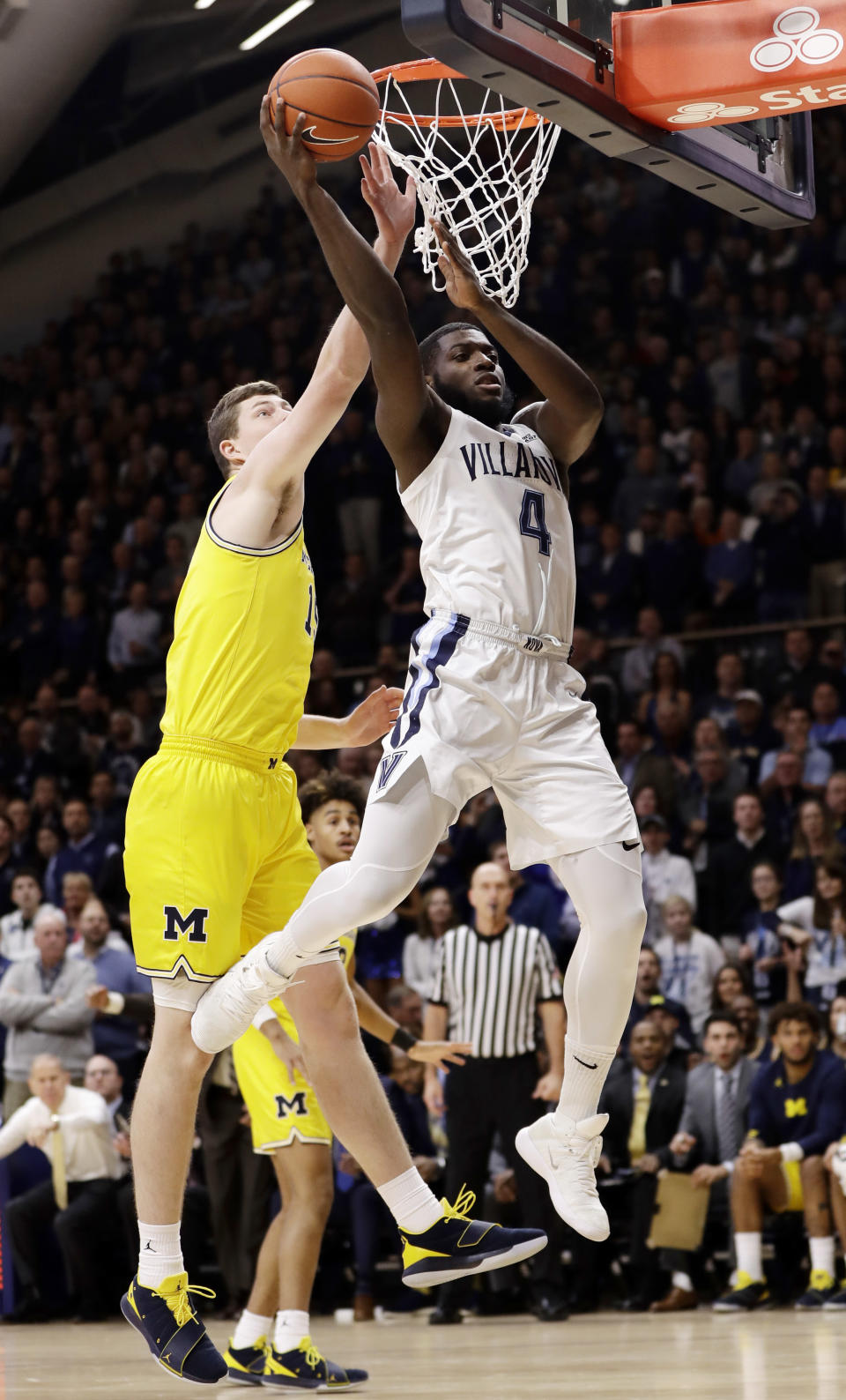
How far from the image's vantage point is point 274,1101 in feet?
22.6

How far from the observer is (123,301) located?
20.2 m

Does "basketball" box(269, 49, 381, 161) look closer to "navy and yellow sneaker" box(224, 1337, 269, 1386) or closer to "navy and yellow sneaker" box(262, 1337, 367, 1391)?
"navy and yellow sneaker" box(262, 1337, 367, 1391)

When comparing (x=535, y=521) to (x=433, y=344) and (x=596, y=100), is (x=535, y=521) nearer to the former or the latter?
(x=433, y=344)

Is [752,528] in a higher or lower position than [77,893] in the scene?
higher

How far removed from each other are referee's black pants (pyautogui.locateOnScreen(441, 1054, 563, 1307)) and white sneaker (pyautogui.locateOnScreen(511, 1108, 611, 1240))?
15.2 ft

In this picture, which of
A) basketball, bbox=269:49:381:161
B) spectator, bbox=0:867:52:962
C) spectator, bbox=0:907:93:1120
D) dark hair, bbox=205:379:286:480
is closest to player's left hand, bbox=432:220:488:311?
basketball, bbox=269:49:381:161

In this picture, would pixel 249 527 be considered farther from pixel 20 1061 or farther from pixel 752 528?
pixel 752 528

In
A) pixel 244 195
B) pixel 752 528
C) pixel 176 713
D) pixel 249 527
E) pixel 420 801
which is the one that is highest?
pixel 244 195

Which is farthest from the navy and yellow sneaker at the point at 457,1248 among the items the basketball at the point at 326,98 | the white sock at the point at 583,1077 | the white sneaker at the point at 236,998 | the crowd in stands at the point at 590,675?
the crowd in stands at the point at 590,675

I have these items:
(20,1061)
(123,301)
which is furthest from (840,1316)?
(123,301)

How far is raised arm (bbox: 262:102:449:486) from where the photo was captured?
14.8ft

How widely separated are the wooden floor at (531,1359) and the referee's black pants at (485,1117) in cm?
33

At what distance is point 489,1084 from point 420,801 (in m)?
5.27

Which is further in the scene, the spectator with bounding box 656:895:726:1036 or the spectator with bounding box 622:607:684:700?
the spectator with bounding box 622:607:684:700
